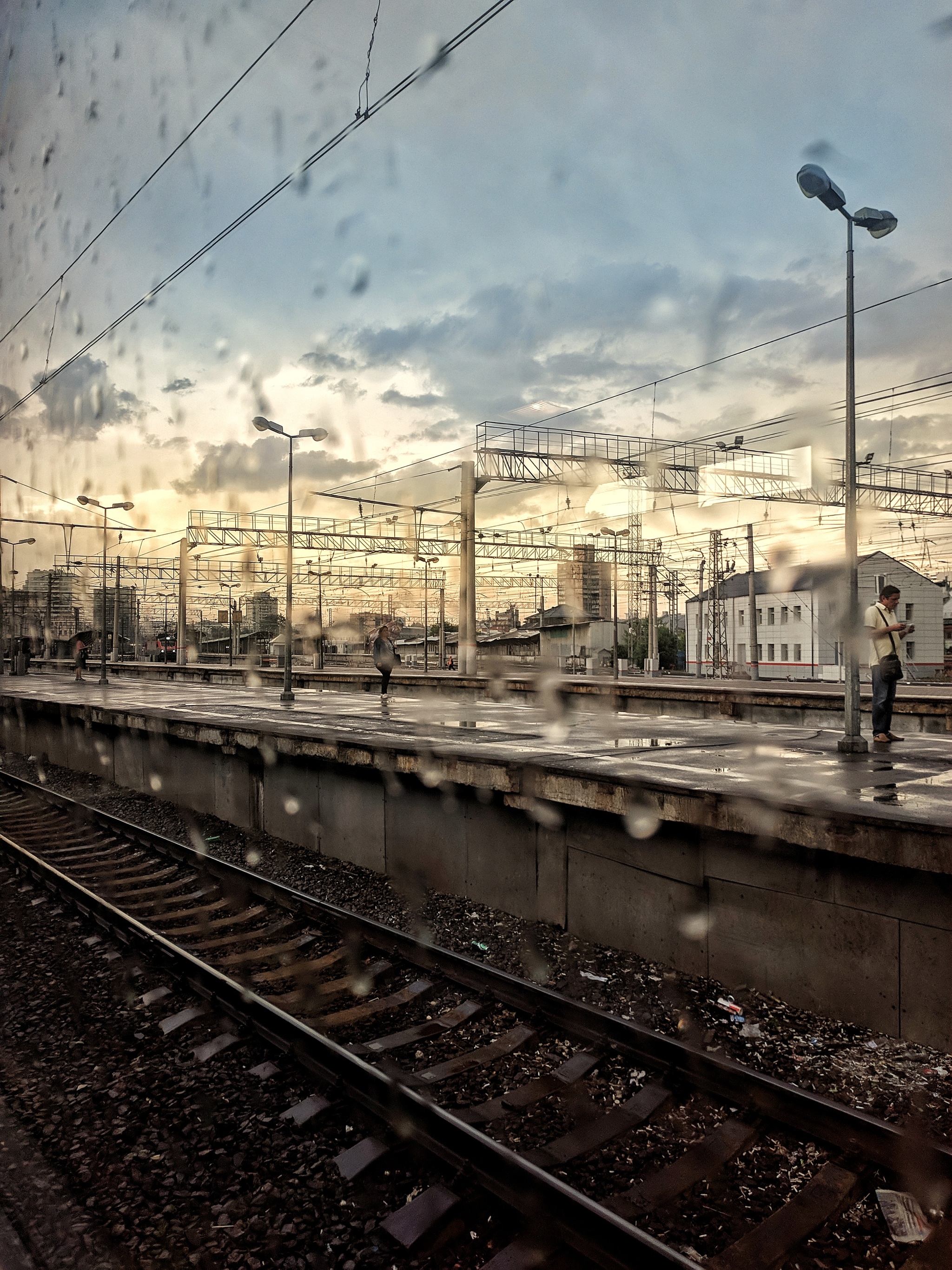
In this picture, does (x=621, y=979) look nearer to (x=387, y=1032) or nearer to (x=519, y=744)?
(x=387, y=1032)

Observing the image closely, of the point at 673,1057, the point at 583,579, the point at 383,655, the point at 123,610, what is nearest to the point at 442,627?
the point at 583,579

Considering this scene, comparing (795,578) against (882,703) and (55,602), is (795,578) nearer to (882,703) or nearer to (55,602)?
(882,703)

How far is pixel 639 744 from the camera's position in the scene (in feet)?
31.0

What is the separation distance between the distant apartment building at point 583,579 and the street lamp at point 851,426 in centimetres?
3351

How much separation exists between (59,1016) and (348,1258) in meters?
2.95

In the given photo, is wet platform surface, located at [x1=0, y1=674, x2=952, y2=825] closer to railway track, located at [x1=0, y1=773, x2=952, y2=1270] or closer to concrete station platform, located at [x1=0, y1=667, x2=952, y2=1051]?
concrete station platform, located at [x1=0, y1=667, x2=952, y2=1051]

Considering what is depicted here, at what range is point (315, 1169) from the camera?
11.3ft

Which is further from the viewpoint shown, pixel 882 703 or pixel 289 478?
pixel 289 478

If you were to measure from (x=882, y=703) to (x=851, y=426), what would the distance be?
306 centimetres

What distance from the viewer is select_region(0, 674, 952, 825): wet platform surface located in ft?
19.7

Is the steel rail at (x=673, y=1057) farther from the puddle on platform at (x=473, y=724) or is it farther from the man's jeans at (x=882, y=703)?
the man's jeans at (x=882, y=703)

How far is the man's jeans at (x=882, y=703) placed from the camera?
867 cm

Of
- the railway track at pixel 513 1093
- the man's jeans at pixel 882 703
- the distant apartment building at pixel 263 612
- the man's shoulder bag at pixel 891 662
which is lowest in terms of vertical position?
the railway track at pixel 513 1093

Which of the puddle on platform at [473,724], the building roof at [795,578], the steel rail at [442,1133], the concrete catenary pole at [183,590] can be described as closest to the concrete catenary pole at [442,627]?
the concrete catenary pole at [183,590]
